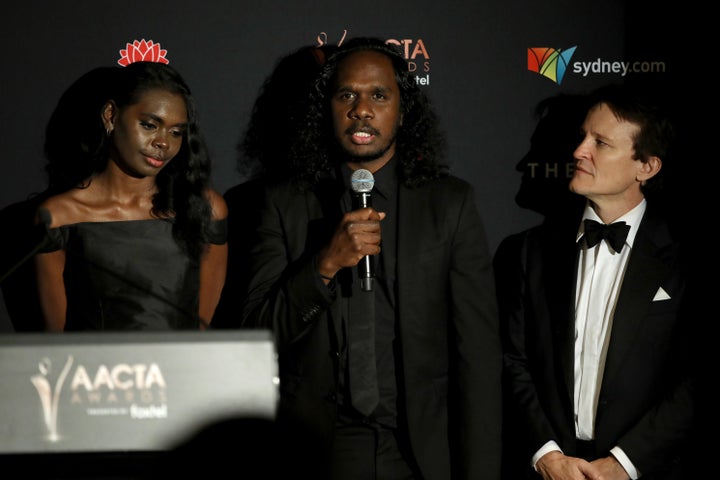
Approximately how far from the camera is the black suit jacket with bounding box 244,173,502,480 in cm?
248

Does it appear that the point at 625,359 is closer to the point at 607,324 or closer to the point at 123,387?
the point at 607,324

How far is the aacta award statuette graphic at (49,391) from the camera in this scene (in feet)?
5.47

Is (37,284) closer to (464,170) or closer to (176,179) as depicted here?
(176,179)

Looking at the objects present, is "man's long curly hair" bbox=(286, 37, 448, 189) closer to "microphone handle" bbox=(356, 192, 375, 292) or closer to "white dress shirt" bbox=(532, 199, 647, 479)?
"microphone handle" bbox=(356, 192, 375, 292)

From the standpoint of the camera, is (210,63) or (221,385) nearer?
(221,385)

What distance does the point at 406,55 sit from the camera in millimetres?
3266

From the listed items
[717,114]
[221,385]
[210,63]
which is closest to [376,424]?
[221,385]

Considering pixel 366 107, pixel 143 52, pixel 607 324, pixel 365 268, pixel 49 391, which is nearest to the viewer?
pixel 49 391

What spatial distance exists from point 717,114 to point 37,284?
2.75 metres

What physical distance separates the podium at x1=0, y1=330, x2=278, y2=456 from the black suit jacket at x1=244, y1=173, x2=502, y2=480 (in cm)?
73

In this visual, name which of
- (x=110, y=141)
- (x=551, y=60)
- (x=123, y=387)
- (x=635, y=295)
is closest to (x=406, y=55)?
(x=551, y=60)

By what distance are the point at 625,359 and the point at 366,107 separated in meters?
1.22

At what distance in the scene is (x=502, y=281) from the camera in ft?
10.8

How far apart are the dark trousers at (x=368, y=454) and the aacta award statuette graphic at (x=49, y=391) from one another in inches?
40.3
